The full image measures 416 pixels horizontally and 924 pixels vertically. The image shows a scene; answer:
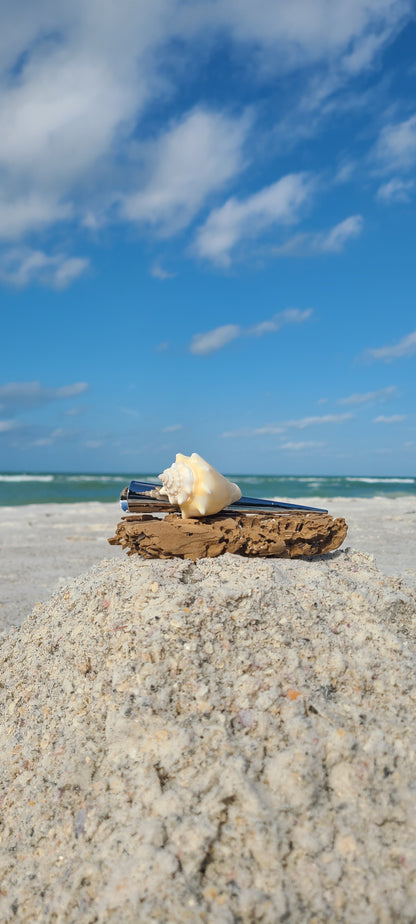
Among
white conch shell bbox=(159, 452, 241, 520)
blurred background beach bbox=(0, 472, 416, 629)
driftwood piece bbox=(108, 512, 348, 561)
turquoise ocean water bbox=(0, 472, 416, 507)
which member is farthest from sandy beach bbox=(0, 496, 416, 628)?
turquoise ocean water bbox=(0, 472, 416, 507)

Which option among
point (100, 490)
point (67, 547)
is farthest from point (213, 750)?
point (100, 490)

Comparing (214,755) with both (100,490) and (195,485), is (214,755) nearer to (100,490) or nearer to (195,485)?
(195,485)

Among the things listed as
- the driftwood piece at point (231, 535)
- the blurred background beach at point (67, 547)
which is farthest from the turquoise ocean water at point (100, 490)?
the driftwood piece at point (231, 535)

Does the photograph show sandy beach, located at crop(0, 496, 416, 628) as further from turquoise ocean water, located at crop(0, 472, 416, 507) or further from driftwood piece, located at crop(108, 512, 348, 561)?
turquoise ocean water, located at crop(0, 472, 416, 507)

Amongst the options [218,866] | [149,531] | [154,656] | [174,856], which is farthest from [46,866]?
[149,531]

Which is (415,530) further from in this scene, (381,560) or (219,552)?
(219,552)

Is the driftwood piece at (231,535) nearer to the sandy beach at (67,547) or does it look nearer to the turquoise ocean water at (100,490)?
the sandy beach at (67,547)
